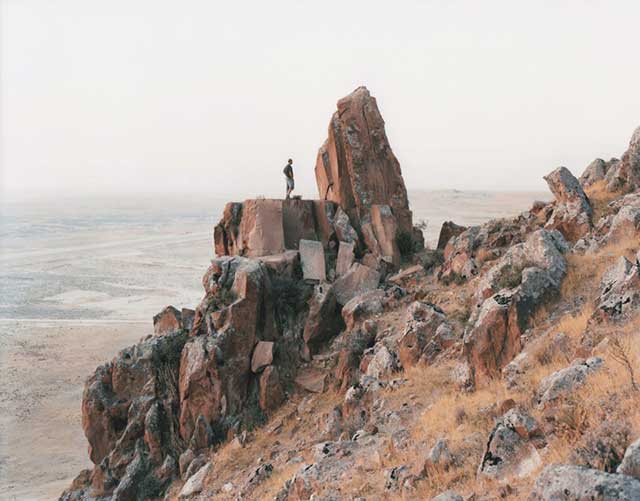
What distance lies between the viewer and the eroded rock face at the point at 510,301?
1192cm

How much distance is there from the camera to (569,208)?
17.6m

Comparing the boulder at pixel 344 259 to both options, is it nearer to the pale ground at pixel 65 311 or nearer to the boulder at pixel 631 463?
the pale ground at pixel 65 311

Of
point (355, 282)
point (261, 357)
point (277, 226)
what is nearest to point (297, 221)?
point (277, 226)

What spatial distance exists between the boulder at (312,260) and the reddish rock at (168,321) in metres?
4.04

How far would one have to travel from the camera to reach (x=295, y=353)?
56.6 feet

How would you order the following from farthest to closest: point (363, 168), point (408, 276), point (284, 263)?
point (363, 168), point (408, 276), point (284, 263)

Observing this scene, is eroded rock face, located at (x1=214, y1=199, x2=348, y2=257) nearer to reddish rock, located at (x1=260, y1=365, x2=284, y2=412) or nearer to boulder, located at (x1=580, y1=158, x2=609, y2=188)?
reddish rock, located at (x1=260, y1=365, x2=284, y2=412)

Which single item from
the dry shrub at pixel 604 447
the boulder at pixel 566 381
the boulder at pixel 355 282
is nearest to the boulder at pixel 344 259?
the boulder at pixel 355 282

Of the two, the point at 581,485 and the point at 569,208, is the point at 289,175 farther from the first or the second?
the point at 581,485

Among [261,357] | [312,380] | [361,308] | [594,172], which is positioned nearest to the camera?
[312,380]

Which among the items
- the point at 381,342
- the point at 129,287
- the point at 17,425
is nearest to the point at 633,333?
the point at 381,342

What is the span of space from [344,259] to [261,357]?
4.49 meters

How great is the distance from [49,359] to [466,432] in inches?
1235

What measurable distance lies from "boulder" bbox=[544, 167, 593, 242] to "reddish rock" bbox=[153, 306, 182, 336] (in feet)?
36.7
